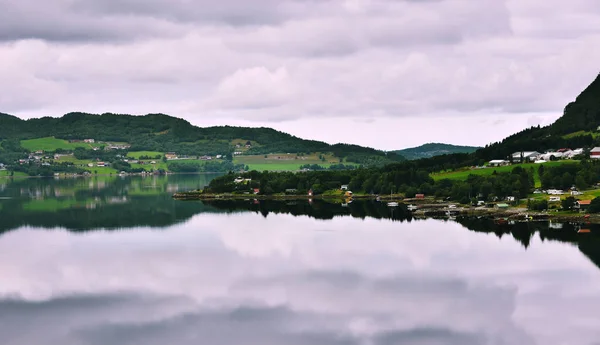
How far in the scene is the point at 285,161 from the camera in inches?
7298

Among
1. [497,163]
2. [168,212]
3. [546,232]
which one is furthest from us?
[497,163]

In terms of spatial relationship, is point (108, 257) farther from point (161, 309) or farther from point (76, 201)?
point (76, 201)

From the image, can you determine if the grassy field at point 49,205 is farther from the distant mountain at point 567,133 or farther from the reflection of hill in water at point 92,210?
the distant mountain at point 567,133

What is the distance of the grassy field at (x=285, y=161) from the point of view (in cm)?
17275

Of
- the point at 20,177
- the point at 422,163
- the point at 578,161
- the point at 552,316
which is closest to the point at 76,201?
the point at 422,163

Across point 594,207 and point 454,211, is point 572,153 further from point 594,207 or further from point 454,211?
point 594,207

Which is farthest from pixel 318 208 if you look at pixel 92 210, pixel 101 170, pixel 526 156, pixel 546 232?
pixel 101 170

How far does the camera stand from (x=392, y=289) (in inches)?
1361

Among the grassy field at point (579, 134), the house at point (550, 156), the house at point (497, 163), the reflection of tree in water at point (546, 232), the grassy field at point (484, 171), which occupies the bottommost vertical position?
the reflection of tree in water at point (546, 232)

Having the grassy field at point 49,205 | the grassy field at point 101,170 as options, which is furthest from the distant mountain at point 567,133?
the grassy field at point 101,170

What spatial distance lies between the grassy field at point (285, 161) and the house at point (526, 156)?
239ft

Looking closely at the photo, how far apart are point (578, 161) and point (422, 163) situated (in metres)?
22.1

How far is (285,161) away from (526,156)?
309ft

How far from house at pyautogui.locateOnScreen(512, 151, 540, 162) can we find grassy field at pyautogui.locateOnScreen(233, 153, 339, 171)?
72812mm
